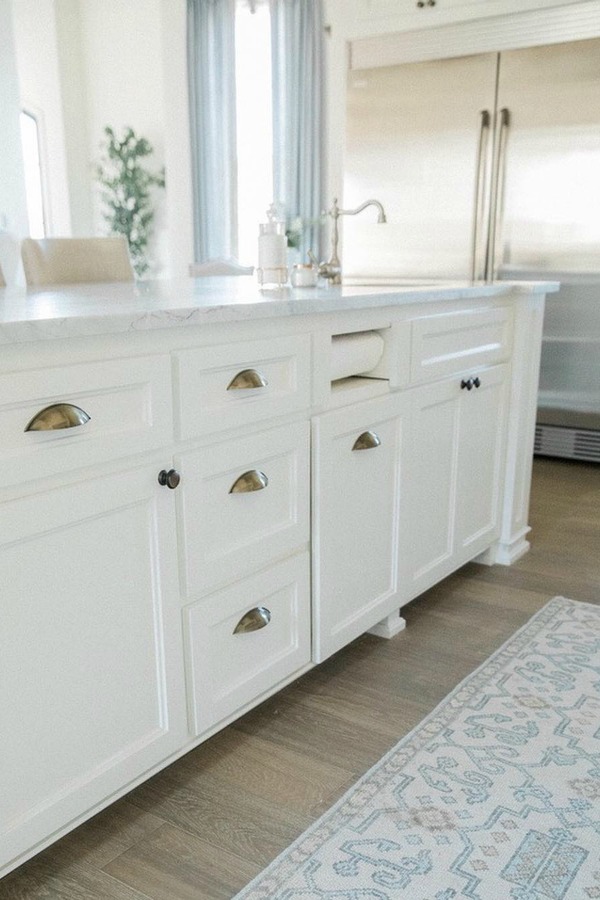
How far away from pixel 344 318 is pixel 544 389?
2411 mm

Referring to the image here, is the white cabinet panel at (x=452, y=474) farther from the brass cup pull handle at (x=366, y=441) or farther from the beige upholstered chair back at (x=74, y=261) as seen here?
the beige upholstered chair back at (x=74, y=261)

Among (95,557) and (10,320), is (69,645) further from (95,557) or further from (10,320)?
(10,320)

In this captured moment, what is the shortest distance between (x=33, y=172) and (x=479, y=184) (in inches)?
156

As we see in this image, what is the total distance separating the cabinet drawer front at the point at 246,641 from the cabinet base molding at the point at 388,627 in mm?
383

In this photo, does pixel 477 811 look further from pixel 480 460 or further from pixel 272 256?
pixel 272 256

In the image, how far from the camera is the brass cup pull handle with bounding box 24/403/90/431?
105 cm

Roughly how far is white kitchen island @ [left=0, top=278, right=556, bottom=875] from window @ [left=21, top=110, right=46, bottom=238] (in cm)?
494

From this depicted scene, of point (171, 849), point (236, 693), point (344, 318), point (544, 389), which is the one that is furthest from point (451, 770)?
point (544, 389)

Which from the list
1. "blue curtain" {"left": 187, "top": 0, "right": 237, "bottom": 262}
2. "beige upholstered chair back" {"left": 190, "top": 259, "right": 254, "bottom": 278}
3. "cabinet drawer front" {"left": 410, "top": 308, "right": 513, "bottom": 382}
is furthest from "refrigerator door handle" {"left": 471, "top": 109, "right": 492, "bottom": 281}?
"blue curtain" {"left": 187, "top": 0, "right": 237, "bottom": 262}

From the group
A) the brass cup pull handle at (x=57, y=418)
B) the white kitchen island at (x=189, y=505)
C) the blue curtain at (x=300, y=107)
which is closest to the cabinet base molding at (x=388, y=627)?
the white kitchen island at (x=189, y=505)

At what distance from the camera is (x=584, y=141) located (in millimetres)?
3428

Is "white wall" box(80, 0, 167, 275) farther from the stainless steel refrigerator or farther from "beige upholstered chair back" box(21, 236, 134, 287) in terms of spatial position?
"beige upholstered chair back" box(21, 236, 134, 287)

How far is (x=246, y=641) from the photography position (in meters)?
1.52

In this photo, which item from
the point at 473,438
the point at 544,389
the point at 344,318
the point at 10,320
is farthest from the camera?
the point at 544,389
